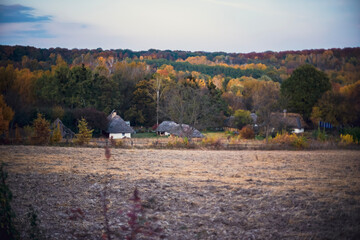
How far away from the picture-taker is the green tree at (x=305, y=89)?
130 feet

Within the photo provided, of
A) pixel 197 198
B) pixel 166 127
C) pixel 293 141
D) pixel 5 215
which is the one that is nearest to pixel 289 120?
pixel 166 127

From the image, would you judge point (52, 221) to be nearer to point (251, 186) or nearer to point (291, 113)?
point (251, 186)

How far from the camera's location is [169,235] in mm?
6137

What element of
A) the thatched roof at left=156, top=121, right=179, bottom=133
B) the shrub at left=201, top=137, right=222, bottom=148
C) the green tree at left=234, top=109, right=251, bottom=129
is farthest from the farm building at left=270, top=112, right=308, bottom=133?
the shrub at left=201, top=137, right=222, bottom=148

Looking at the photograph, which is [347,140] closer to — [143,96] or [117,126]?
[117,126]

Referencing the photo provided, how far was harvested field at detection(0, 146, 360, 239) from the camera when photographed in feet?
21.0

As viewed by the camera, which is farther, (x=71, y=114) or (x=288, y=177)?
(x=71, y=114)

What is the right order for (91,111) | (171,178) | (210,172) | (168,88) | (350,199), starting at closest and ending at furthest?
(350,199) < (171,178) < (210,172) < (91,111) < (168,88)

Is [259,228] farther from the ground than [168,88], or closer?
closer

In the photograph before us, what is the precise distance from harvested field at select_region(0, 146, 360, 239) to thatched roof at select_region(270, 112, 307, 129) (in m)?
21.2

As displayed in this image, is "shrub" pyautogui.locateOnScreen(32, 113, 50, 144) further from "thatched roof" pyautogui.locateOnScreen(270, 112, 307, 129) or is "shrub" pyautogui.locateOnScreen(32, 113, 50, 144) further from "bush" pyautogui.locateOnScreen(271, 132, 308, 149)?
"thatched roof" pyautogui.locateOnScreen(270, 112, 307, 129)

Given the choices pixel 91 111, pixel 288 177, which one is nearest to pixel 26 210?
pixel 288 177

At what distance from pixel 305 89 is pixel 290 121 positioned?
16.0 ft

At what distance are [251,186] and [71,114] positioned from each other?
32.1 metres
